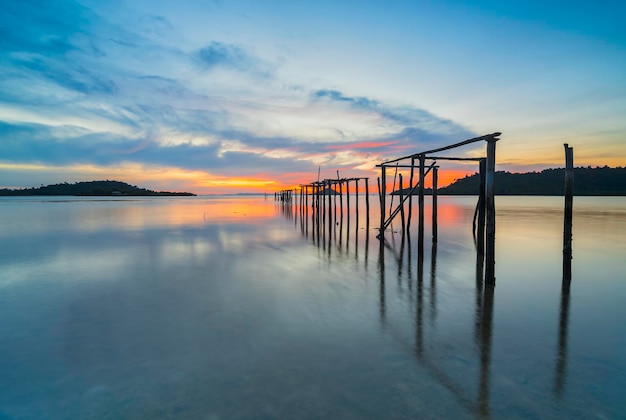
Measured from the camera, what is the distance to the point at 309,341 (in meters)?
5.15

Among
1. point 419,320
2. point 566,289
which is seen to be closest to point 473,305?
point 419,320

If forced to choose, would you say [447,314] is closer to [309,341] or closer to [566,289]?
[309,341]

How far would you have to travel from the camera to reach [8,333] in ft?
18.0

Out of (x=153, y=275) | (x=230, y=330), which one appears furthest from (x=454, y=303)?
(x=153, y=275)

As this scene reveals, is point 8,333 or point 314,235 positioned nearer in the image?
point 8,333

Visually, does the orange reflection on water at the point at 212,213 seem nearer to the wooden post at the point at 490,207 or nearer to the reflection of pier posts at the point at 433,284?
the reflection of pier posts at the point at 433,284

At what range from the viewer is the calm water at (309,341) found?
11.8 ft

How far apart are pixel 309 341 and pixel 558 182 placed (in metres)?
169

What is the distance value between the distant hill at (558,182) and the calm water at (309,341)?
444 feet

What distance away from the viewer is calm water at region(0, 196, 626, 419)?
3607mm

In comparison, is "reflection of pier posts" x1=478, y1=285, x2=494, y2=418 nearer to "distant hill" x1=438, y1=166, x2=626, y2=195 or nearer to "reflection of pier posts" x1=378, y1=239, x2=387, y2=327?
"reflection of pier posts" x1=378, y1=239, x2=387, y2=327

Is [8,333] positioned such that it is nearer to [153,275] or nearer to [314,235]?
[153,275]

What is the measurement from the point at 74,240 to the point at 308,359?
17332 millimetres

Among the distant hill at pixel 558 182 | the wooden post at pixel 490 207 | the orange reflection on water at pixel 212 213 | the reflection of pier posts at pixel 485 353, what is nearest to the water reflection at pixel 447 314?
the reflection of pier posts at pixel 485 353
